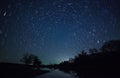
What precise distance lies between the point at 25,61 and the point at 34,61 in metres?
8.12

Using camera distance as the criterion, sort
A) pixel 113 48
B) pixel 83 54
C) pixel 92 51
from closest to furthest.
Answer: pixel 113 48, pixel 83 54, pixel 92 51

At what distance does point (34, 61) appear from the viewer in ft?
522

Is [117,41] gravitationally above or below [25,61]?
above

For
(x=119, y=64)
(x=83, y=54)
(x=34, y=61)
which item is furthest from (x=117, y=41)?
(x=34, y=61)

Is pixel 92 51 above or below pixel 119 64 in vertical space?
above

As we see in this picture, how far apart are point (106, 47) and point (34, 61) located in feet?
213

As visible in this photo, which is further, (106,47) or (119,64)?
(106,47)

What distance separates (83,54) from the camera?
5285 inches

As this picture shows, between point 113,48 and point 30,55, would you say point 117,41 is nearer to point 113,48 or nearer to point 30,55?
point 113,48

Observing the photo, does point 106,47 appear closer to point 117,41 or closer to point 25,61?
point 117,41

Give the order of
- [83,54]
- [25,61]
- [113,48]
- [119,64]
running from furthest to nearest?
[25,61] → [83,54] → [113,48] → [119,64]

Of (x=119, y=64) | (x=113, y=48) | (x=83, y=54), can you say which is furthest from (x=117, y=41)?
(x=119, y=64)

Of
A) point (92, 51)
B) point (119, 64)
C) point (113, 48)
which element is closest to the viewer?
point (119, 64)

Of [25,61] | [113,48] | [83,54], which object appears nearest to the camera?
[113,48]
